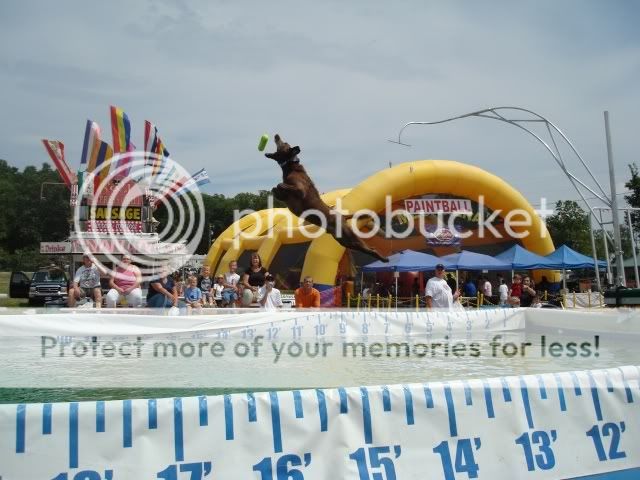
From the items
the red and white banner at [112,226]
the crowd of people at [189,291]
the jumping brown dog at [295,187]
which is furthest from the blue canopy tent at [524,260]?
the red and white banner at [112,226]

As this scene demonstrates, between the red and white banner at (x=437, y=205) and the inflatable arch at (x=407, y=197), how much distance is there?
452mm

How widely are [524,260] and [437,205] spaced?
3.84m

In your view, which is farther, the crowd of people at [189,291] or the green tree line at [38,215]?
the green tree line at [38,215]

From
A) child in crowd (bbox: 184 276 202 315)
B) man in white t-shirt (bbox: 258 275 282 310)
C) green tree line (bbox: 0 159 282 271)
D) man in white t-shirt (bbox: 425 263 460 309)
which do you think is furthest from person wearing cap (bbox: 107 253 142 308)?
green tree line (bbox: 0 159 282 271)

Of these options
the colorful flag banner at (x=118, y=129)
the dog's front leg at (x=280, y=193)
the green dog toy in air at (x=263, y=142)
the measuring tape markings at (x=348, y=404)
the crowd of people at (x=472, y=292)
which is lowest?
the measuring tape markings at (x=348, y=404)

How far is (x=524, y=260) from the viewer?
59.9 feet

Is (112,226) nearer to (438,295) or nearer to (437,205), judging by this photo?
(437,205)

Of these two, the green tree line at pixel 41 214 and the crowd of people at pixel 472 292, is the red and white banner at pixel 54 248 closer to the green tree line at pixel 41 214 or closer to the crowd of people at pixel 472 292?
the crowd of people at pixel 472 292

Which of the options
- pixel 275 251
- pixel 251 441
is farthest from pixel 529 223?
pixel 251 441

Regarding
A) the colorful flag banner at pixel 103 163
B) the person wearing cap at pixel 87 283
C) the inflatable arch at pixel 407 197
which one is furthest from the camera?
the colorful flag banner at pixel 103 163

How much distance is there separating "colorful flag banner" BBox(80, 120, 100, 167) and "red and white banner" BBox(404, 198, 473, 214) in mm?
12357

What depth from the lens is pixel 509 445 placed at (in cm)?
322

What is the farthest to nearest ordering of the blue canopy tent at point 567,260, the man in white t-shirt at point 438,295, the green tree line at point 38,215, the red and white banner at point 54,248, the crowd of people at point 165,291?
the green tree line at point 38,215, the red and white banner at point 54,248, the blue canopy tent at point 567,260, the crowd of people at point 165,291, the man in white t-shirt at point 438,295

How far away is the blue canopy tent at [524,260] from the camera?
59.1 ft
